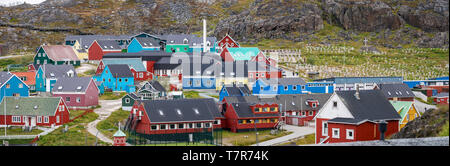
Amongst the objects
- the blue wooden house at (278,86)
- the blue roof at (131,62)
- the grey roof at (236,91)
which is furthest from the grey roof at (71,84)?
the blue wooden house at (278,86)

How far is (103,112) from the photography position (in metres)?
53.7

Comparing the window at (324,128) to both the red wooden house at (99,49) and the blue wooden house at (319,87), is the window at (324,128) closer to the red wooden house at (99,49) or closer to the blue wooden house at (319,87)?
the blue wooden house at (319,87)

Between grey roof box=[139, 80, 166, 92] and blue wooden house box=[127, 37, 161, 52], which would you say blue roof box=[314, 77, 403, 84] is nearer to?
grey roof box=[139, 80, 166, 92]

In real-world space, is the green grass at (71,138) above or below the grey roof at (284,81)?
below

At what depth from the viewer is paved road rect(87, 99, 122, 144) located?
44.9 meters

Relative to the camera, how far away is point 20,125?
49.2 metres

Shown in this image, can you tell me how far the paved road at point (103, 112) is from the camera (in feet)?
147

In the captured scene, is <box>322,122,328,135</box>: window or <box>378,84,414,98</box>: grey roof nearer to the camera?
<box>322,122,328,135</box>: window

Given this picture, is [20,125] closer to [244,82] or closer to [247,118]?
[247,118]

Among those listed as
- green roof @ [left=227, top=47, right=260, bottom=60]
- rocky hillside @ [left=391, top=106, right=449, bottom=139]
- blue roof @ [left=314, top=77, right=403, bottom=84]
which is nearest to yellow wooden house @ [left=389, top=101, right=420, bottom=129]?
rocky hillside @ [left=391, top=106, right=449, bottom=139]

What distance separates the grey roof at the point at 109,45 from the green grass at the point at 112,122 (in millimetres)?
33468

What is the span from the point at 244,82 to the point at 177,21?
71.1 metres

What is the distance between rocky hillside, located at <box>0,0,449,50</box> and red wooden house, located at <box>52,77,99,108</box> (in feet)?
162
